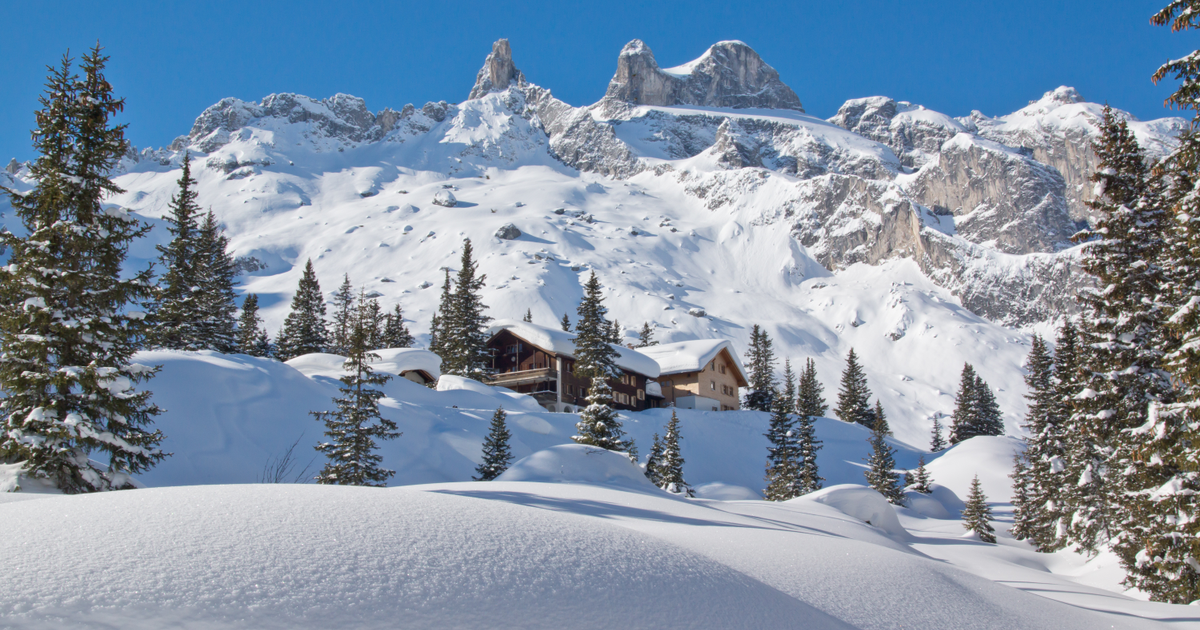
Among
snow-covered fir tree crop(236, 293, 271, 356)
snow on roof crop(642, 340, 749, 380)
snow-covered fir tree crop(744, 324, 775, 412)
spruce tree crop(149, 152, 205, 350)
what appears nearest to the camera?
spruce tree crop(149, 152, 205, 350)

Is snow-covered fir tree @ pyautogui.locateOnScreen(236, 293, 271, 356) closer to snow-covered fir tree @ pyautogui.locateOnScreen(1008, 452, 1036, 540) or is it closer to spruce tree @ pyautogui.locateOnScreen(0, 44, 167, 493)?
spruce tree @ pyautogui.locateOnScreen(0, 44, 167, 493)

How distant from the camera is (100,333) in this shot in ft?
45.5

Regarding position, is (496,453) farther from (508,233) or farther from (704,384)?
(508,233)

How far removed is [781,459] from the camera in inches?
1597

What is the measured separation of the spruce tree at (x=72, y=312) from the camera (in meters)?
13.0

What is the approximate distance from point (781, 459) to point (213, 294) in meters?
37.6

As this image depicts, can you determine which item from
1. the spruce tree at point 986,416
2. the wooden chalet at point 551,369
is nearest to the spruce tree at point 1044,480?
the wooden chalet at point 551,369

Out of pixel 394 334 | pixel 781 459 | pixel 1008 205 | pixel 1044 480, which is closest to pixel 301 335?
pixel 394 334

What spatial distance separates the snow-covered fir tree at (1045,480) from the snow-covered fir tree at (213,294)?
44.1m

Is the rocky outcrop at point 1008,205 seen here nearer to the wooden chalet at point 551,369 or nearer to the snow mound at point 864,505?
the wooden chalet at point 551,369

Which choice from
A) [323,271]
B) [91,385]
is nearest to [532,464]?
[91,385]

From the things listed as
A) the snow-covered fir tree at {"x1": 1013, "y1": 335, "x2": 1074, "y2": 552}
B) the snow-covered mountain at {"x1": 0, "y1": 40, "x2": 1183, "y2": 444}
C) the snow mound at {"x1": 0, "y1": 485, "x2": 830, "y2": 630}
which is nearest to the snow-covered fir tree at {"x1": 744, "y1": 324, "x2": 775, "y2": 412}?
the snow-covered mountain at {"x1": 0, "y1": 40, "x2": 1183, "y2": 444}

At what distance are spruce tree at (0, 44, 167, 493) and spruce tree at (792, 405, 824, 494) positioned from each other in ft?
99.2

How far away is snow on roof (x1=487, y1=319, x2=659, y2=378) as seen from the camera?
49688 millimetres
